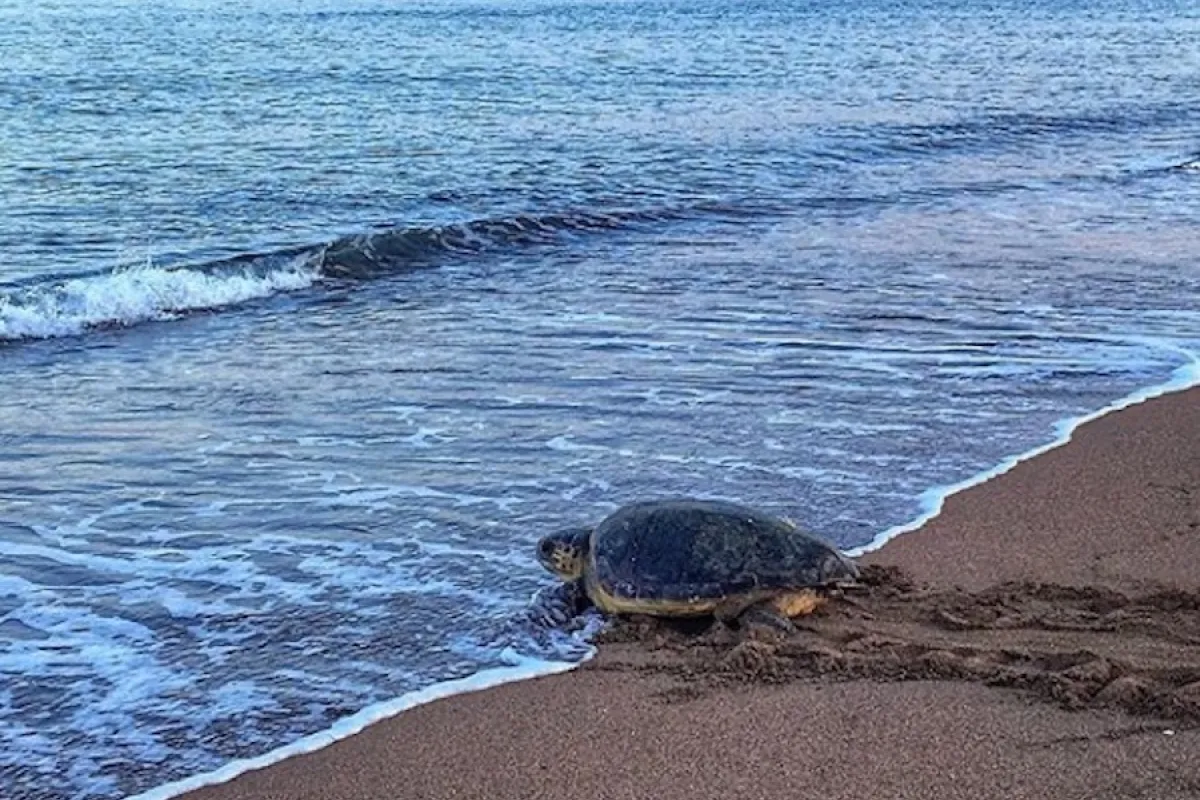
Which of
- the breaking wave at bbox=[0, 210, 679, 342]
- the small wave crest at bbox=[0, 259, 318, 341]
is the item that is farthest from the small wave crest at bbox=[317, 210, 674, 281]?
the small wave crest at bbox=[0, 259, 318, 341]

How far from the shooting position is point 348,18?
148 ft

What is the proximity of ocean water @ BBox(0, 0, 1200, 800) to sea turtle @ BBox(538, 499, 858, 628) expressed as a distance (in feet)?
1.03

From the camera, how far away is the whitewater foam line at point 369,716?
4129 millimetres

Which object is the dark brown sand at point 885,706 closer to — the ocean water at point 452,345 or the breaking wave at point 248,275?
the ocean water at point 452,345

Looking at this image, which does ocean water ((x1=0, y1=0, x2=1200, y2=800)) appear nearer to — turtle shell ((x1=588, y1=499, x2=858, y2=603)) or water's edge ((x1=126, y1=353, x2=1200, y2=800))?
water's edge ((x1=126, y1=353, x2=1200, y2=800))

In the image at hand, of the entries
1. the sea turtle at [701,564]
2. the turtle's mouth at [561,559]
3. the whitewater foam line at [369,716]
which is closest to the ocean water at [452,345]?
the whitewater foam line at [369,716]

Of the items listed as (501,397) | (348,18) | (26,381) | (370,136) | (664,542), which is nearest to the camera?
(664,542)

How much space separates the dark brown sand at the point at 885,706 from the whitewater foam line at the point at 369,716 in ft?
0.20

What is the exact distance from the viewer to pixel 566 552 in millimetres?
5441

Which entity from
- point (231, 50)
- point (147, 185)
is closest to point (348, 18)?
point (231, 50)

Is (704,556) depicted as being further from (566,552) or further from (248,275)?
(248,275)

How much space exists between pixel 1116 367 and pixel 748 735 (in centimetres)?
517

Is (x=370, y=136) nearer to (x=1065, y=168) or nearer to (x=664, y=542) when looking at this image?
(x=1065, y=168)

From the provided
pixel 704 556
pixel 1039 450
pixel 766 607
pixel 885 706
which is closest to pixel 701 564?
pixel 704 556
